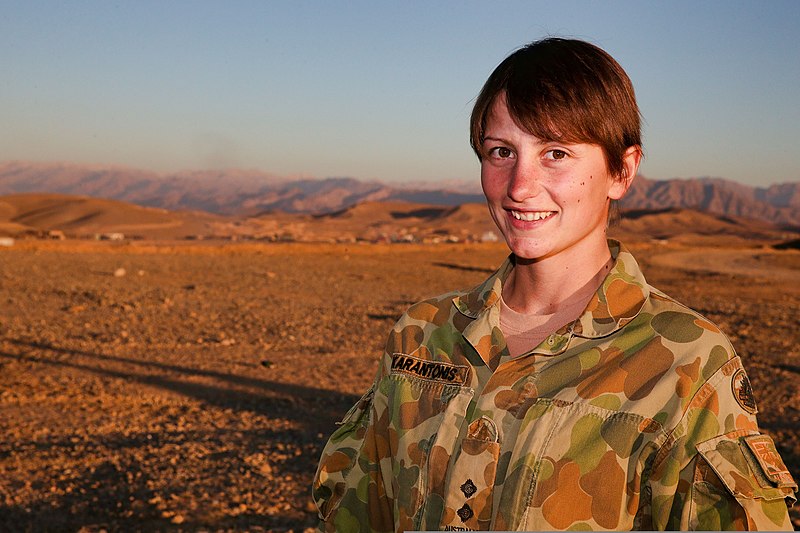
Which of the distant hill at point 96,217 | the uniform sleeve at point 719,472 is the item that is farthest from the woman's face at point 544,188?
the distant hill at point 96,217

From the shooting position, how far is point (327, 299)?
15.9 meters

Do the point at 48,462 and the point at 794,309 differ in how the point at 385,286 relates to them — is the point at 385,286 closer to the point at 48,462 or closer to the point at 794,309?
the point at 794,309

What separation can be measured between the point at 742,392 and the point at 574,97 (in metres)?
0.64

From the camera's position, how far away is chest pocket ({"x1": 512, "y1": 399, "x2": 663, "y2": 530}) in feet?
4.20

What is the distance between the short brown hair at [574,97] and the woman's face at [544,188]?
0.03 meters

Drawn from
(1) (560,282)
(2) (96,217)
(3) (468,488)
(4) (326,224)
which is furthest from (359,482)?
(4) (326,224)

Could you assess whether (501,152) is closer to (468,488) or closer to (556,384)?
(556,384)

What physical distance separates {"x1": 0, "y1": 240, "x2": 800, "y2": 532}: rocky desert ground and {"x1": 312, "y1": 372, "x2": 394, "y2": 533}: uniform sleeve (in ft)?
12.0

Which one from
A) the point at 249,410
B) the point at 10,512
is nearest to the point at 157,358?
the point at 249,410

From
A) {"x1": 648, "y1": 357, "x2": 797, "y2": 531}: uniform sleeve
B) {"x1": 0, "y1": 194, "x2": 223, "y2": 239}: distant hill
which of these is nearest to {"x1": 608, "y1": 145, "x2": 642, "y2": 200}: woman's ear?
{"x1": 648, "y1": 357, "x2": 797, "y2": 531}: uniform sleeve

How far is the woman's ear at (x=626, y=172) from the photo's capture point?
1.54m

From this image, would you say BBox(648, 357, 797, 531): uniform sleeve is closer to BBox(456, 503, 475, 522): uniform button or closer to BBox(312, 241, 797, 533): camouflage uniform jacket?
BBox(312, 241, 797, 533): camouflage uniform jacket

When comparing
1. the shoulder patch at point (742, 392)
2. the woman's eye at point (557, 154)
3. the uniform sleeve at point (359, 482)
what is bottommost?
the uniform sleeve at point (359, 482)

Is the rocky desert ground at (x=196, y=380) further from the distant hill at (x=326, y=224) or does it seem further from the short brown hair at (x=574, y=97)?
the distant hill at (x=326, y=224)
